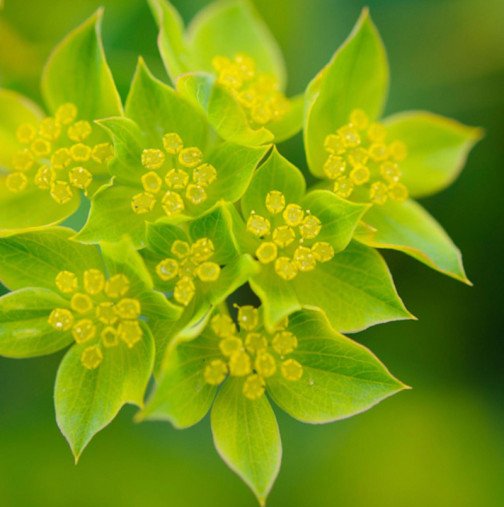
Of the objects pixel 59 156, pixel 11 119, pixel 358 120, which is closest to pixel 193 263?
pixel 59 156

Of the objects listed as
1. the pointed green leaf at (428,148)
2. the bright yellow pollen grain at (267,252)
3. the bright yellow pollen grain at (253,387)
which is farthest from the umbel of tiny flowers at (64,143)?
the pointed green leaf at (428,148)

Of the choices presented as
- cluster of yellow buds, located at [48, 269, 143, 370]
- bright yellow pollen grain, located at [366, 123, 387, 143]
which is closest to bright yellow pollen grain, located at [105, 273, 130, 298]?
cluster of yellow buds, located at [48, 269, 143, 370]

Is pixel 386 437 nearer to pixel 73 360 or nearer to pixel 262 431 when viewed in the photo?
pixel 262 431

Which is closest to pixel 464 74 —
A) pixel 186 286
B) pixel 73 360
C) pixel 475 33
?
pixel 475 33

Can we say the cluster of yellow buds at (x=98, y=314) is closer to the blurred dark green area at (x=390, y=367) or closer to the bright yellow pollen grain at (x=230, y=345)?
the bright yellow pollen grain at (x=230, y=345)

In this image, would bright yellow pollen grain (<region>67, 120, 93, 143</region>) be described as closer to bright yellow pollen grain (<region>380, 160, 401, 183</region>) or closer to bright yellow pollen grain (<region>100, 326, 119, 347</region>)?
bright yellow pollen grain (<region>100, 326, 119, 347</region>)

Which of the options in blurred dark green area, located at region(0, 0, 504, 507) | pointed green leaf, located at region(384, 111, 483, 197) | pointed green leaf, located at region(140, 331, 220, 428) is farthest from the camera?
blurred dark green area, located at region(0, 0, 504, 507)
